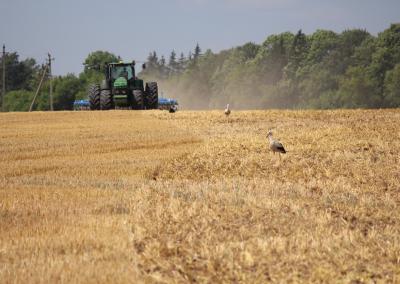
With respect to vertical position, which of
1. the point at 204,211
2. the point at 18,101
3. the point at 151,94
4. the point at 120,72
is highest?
the point at 120,72

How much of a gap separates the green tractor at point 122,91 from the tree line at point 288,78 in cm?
1934

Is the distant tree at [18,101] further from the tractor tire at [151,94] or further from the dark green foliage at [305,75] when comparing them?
the tractor tire at [151,94]

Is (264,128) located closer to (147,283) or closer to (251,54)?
(147,283)

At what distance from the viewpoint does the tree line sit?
291 ft

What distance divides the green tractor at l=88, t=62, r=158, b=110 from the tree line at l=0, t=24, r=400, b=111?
63.5 ft

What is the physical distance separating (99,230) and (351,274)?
3129 millimetres

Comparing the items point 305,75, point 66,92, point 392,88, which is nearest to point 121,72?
point 392,88

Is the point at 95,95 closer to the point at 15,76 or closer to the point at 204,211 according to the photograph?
the point at 204,211

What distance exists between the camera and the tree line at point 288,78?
88.6m

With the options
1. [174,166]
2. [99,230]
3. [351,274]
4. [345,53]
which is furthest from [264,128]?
[345,53]

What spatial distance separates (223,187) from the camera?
428 inches

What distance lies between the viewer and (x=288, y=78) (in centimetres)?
12119

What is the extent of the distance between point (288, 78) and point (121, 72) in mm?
81402

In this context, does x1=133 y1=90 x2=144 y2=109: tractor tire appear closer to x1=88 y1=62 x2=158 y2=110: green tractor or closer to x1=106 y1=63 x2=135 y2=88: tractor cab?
x1=88 y1=62 x2=158 y2=110: green tractor
